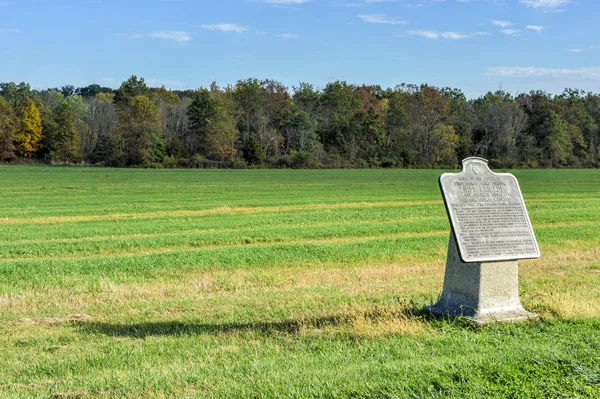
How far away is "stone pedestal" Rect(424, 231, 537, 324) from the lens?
33.5 ft

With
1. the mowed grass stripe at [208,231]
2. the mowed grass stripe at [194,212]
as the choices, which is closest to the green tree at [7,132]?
the mowed grass stripe at [194,212]

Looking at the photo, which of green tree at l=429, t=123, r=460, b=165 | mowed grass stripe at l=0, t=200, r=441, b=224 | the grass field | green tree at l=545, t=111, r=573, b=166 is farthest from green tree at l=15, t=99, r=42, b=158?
the grass field

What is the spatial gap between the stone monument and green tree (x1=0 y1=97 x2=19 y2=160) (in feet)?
397

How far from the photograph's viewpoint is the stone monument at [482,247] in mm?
10219

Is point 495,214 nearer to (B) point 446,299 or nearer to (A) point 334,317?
(B) point 446,299

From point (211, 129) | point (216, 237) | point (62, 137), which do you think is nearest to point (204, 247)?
point (216, 237)

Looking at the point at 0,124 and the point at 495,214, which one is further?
the point at 0,124

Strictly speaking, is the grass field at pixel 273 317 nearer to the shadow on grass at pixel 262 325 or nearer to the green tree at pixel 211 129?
the shadow on grass at pixel 262 325

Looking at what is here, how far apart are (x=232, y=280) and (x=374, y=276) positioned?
3275 millimetres

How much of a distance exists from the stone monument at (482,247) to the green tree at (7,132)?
397 feet

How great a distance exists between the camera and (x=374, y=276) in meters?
16.5

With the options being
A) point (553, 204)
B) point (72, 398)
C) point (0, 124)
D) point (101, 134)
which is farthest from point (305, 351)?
point (101, 134)

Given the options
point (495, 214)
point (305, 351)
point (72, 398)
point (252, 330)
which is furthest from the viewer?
point (495, 214)

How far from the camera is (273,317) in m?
11.3
